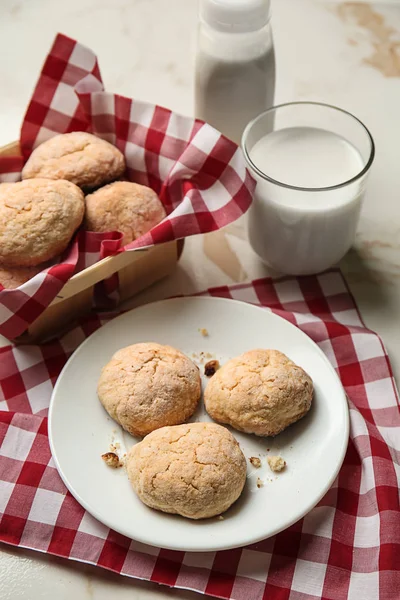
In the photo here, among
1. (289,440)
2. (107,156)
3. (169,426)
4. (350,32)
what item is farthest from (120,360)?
(350,32)

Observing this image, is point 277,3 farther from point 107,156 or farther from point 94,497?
point 94,497

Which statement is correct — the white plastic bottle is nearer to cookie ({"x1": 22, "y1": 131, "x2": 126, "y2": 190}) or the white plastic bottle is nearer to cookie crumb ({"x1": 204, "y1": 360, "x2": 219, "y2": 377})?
cookie ({"x1": 22, "y1": 131, "x2": 126, "y2": 190})

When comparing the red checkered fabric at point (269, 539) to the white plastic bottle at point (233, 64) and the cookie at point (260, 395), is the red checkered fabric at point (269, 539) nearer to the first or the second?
the cookie at point (260, 395)

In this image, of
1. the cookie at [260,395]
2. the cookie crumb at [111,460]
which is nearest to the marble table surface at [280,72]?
the cookie at [260,395]

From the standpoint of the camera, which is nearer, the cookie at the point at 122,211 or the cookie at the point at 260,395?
the cookie at the point at 260,395

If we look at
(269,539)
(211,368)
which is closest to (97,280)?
(211,368)

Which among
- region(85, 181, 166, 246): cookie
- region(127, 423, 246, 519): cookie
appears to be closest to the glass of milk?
region(85, 181, 166, 246): cookie
